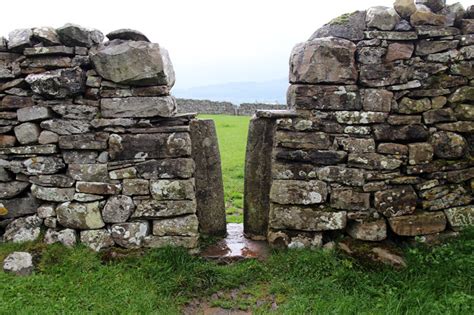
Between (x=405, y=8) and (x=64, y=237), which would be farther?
(x=64, y=237)

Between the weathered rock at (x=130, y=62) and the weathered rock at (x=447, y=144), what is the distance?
3.52 meters

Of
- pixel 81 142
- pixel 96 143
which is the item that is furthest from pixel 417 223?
pixel 81 142

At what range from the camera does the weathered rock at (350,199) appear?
4977 mm

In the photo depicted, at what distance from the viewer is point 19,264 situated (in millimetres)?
4625

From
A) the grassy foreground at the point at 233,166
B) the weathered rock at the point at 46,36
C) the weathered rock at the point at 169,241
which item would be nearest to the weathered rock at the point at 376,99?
the weathered rock at the point at 169,241

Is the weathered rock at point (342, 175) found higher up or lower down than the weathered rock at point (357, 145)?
lower down

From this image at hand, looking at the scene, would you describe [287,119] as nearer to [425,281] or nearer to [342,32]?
[342,32]

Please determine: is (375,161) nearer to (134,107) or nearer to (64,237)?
(134,107)

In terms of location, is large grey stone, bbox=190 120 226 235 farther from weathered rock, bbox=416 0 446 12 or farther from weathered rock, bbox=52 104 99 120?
weathered rock, bbox=416 0 446 12

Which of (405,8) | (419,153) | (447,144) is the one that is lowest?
(419,153)

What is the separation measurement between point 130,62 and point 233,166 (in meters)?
6.06

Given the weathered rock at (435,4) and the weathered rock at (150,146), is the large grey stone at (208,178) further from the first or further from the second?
the weathered rock at (435,4)

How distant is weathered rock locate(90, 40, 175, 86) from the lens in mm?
4734

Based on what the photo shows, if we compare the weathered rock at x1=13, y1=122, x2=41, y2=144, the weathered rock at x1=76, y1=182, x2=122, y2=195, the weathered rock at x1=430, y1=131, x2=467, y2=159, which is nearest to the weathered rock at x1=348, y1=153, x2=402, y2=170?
the weathered rock at x1=430, y1=131, x2=467, y2=159
